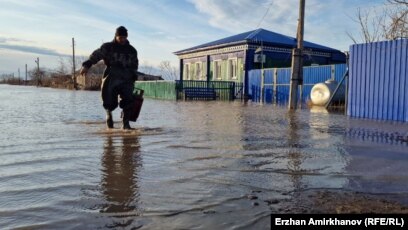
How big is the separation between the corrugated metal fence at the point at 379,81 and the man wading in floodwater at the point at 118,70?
7.13m

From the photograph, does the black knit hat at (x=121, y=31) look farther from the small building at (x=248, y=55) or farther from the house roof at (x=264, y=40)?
the house roof at (x=264, y=40)

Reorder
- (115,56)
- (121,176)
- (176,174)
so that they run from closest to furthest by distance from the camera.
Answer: (121,176)
(176,174)
(115,56)

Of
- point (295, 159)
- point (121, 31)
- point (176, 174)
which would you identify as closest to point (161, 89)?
point (121, 31)

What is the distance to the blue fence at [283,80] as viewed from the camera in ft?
67.4

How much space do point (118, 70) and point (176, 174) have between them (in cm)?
430

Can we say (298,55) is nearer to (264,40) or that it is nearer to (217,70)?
(264,40)

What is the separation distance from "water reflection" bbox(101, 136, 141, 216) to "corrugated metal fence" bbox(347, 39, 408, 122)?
7909mm

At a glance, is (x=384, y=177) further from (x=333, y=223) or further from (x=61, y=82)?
(x=61, y=82)

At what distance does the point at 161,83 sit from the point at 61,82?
5594 cm

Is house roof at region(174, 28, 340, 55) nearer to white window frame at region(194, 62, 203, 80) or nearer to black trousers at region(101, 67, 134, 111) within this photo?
white window frame at region(194, 62, 203, 80)

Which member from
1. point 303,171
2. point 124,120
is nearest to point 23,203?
point 303,171

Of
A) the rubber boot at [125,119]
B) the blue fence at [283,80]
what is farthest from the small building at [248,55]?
the rubber boot at [125,119]

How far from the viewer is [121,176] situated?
429 centimetres

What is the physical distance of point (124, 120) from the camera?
8359mm
